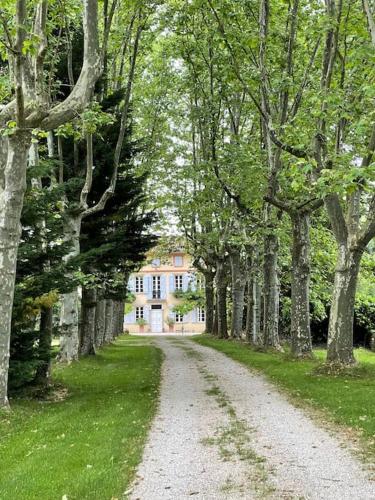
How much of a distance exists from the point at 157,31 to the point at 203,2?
9.96ft

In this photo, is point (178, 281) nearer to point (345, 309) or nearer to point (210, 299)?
point (210, 299)

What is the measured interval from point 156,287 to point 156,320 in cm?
462

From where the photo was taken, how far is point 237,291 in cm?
3070

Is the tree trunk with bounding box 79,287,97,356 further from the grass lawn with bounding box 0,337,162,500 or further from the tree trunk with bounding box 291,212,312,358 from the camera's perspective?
the tree trunk with bounding box 291,212,312,358

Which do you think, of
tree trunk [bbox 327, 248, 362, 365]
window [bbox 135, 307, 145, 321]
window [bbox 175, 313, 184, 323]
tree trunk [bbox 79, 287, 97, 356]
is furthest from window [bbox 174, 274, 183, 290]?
tree trunk [bbox 327, 248, 362, 365]

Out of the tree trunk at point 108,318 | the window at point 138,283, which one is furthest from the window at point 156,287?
the tree trunk at point 108,318

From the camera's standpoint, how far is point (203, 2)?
51.3ft

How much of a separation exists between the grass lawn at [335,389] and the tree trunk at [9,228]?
6.04m

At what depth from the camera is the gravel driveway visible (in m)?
5.62

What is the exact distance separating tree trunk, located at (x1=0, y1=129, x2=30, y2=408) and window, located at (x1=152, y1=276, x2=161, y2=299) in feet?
208

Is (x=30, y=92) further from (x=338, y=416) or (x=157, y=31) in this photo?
(x=157, y=31)

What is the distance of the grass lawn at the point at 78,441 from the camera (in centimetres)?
583

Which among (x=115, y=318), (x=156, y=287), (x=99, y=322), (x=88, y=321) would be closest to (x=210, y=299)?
(x=115, y=318)

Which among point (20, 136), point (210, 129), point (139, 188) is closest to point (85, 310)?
point (139, 188)
